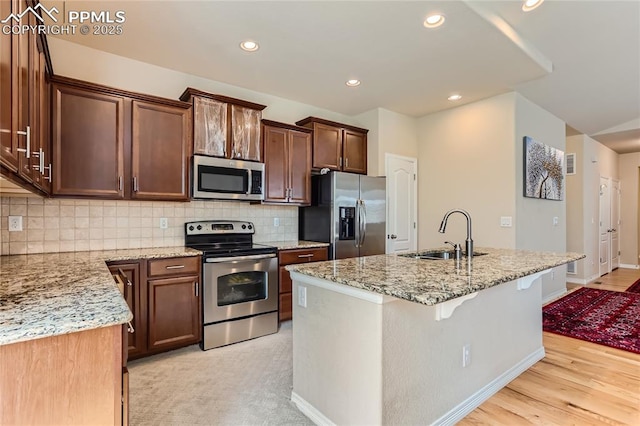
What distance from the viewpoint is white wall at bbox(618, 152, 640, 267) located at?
23.8ft

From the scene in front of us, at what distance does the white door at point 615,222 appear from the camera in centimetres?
710

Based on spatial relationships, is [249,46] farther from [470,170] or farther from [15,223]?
[470,170]

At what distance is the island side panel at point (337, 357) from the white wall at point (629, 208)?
8809 millimetres

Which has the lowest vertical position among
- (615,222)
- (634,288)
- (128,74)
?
(634,288)

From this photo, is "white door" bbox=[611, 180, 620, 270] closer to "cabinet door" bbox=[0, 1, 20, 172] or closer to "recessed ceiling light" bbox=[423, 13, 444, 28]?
"recessed ceiling light" bbox=[423, 13, 444, 28]

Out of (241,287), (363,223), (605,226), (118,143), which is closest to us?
(118,143)

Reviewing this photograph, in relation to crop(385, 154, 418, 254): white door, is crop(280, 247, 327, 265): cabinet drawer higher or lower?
lower

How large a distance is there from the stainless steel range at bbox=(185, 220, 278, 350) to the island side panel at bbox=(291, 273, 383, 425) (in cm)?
119

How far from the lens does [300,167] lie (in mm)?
3955

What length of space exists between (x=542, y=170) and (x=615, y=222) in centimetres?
467

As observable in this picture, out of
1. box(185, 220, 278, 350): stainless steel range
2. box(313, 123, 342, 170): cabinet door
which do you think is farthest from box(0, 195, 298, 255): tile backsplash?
box(313, 123, 342, 170): cabinet door

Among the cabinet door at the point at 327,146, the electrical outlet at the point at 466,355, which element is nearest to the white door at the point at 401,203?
the cabinet door at the point at 327,146

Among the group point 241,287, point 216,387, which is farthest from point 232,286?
point 216,387

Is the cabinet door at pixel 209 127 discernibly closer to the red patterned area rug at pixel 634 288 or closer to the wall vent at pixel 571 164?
the wall vent at pixel 571 164
